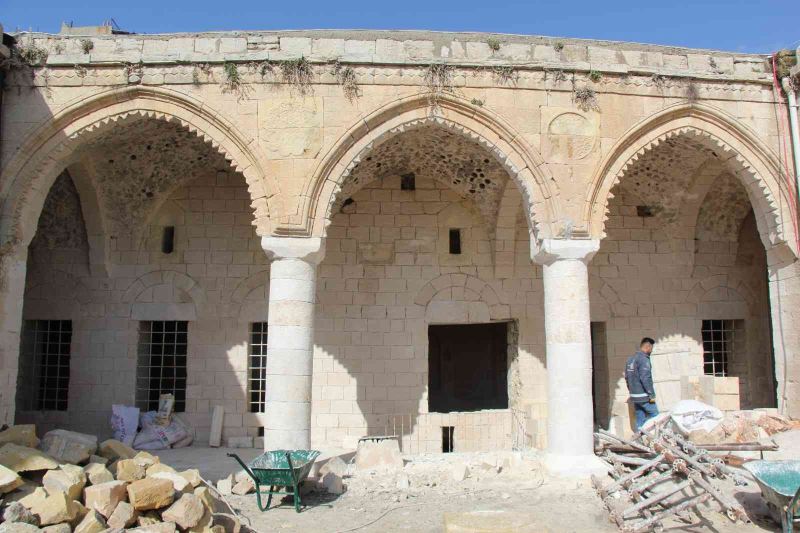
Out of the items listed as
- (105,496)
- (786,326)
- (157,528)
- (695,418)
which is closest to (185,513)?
(157,528)

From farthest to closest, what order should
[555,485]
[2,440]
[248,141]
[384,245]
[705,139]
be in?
[384,245]
[705,139]
[248,141]
[555,485]
[2,440]

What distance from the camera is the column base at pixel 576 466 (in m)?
7.36

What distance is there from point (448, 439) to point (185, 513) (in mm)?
5356

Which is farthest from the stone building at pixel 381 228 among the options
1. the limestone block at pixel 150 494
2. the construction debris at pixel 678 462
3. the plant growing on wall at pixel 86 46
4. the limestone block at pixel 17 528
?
the limestone block at pixel 17 528

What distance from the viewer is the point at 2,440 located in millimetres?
6395

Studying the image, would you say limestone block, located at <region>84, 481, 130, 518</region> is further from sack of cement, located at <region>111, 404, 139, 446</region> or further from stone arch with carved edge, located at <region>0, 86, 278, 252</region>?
sack of cement, located at <region>111, 404, 139, 446</region>

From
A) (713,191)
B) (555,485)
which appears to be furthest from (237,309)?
(713,191)

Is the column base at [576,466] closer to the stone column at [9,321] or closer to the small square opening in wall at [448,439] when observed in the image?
the small square opening in wall at [448,439]

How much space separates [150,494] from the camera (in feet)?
17.5

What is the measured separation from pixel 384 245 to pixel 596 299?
3499 mm

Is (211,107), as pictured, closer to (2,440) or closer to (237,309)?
(237,309)

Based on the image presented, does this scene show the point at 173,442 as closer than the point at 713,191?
Yes

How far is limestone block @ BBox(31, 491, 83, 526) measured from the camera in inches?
199

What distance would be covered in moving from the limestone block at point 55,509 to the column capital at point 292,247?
337 cm
